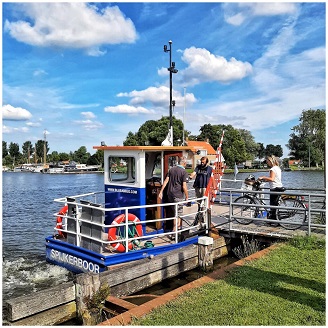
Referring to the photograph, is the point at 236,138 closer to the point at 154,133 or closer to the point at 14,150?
the point at 154,133

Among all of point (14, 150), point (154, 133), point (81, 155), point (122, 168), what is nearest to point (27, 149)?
point (14, 150)

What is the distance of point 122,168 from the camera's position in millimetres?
9562

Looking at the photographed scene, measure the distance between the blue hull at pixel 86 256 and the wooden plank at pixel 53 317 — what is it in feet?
6.09

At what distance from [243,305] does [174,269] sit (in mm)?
2925

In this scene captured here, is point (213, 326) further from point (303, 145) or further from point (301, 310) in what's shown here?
point (303, 145)

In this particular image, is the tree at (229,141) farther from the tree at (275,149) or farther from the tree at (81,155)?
the tree at (275,149)

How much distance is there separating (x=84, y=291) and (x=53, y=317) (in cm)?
58

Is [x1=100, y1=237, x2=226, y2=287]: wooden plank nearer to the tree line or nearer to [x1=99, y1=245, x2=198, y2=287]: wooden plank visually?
[x1=99, y1=245, x2=198, y2=287]: wooden plank

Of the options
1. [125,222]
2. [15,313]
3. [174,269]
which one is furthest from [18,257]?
[15,313]

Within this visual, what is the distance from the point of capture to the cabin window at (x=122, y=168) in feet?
30.2

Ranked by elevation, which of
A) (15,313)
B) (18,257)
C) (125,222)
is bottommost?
(18,257)

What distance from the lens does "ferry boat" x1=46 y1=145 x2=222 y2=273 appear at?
7812 millimetres

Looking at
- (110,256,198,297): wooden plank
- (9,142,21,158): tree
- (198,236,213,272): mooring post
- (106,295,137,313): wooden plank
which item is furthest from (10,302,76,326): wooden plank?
(9,142,21,158): tree

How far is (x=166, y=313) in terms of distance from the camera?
496cm
